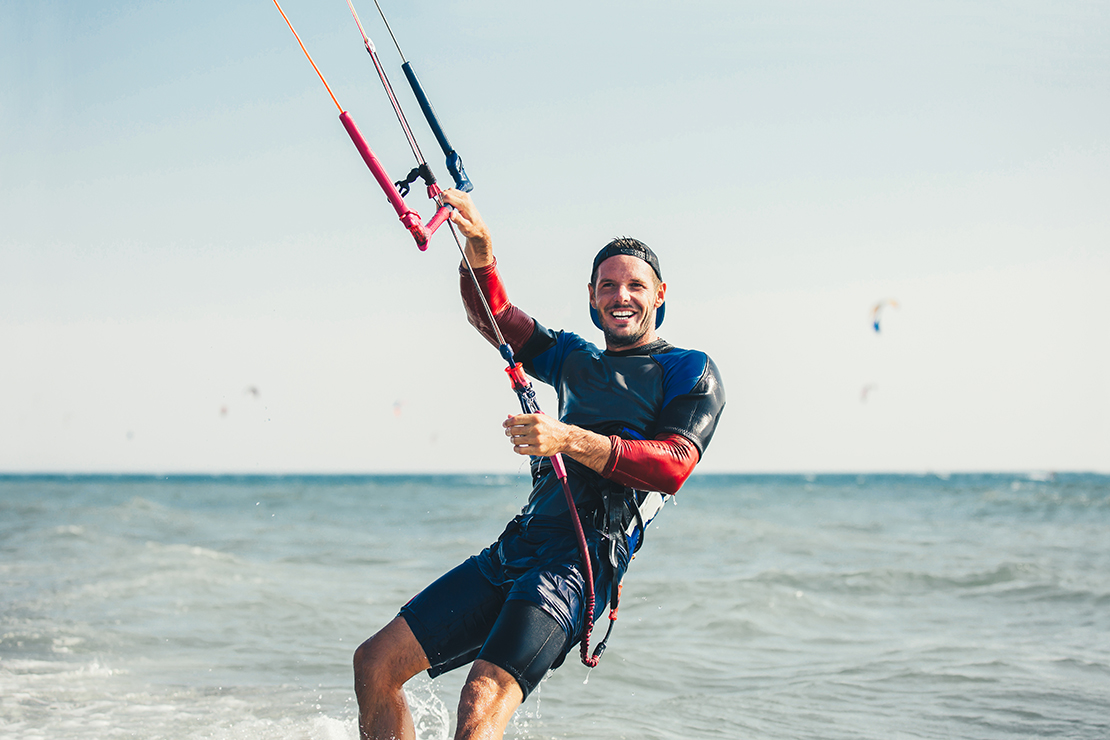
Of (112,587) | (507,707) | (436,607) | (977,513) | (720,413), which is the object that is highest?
(977,513)

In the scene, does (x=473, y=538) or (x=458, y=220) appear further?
(x=473, y=538)

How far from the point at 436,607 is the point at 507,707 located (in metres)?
0.48

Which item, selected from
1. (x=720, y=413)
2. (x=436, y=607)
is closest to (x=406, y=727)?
(x=436, y=607)

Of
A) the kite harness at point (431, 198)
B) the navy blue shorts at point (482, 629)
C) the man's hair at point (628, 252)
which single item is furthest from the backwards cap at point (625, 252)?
the navy blue shorts at point (482, 629)

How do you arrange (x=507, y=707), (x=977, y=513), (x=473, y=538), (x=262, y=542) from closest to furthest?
(x=507, y=707)
(x=262, y=542)
(x=473, y=538)
(x=977, y=513)

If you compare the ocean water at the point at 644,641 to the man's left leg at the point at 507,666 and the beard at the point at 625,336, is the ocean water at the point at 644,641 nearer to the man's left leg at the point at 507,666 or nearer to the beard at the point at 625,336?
the man's left leg at the point at 507,666

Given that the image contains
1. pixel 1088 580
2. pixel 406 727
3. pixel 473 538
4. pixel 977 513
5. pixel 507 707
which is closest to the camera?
pixel 507 707

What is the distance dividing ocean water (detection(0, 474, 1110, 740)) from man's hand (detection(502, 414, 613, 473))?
3149 millimetres

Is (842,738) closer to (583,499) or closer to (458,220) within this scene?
(583,499)

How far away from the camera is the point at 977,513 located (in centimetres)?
2744

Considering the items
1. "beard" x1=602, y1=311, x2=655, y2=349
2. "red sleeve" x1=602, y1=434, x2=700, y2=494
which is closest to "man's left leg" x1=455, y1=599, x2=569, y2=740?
"red sleeve" x1=602, y1=434, x2=700, y2=494

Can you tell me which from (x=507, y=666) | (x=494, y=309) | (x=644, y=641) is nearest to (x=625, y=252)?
(x=494, y=309)

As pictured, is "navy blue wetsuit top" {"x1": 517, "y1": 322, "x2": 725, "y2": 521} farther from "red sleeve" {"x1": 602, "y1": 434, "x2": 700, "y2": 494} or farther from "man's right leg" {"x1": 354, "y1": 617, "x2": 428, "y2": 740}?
"man's right leg" {"x1": 354, "y1": 617, "x2": 428, "y2": 740}

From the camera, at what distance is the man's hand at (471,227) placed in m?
3.17
